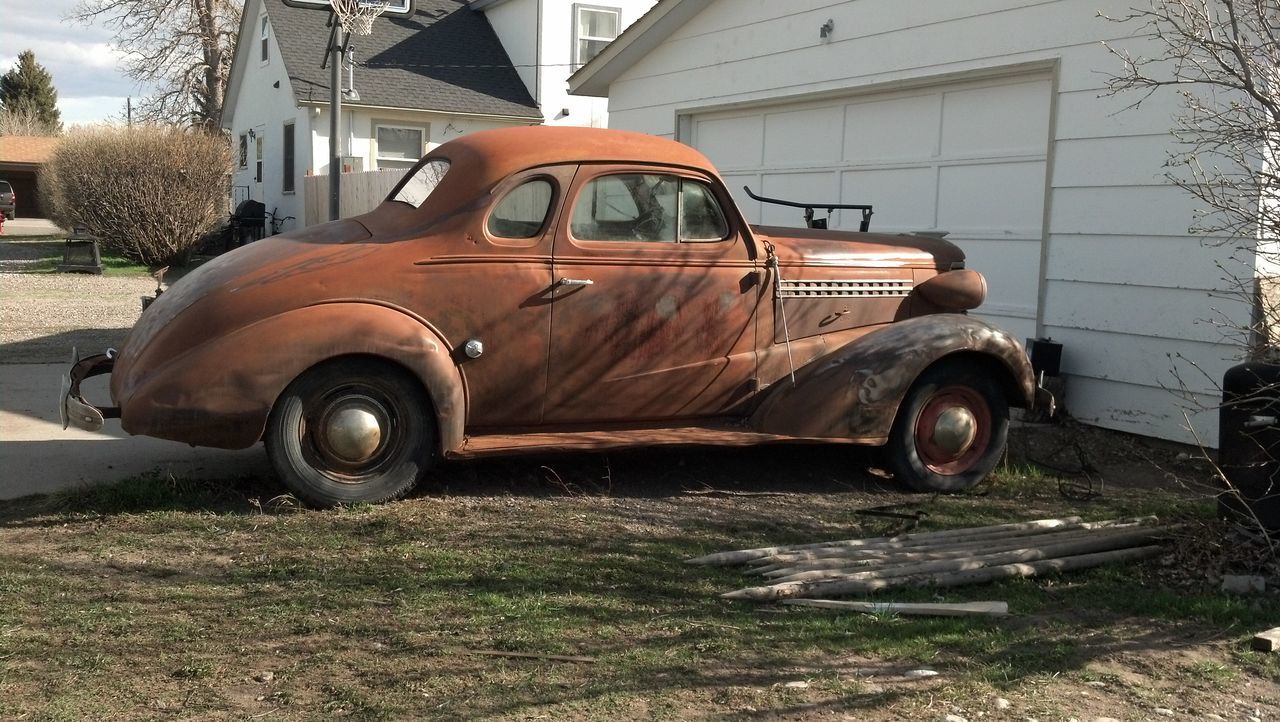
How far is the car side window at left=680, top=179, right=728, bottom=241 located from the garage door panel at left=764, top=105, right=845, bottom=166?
4690mm

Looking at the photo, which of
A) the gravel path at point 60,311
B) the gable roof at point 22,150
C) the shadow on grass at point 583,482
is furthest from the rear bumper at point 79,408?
the gable roof at point 22,150

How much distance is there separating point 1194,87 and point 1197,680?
5004mm

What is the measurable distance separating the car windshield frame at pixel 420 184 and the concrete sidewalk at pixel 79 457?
5.47 ft

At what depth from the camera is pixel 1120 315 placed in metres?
8.27

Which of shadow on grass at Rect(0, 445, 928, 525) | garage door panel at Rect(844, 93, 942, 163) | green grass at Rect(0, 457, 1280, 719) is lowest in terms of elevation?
green grass at Rect(0, 457, 1280, 719)

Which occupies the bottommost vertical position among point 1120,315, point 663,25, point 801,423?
point 801,423

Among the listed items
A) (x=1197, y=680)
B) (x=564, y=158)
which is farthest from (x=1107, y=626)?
(x=564, y=158)

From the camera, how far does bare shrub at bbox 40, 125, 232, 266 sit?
2028 cm

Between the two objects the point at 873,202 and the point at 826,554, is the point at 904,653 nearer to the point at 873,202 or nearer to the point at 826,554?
the point at 826,554

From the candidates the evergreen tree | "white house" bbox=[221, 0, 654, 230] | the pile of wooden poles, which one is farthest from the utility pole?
the evergreen tree

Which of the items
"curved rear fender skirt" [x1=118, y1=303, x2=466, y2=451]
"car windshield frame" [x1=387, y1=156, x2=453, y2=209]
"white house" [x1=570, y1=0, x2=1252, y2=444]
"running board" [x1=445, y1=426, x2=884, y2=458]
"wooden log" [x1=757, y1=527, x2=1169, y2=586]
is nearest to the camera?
"wooden log" [x1=757, y1=527, x2=1169, y2=586]

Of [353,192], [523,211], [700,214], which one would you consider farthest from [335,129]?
[353,192]

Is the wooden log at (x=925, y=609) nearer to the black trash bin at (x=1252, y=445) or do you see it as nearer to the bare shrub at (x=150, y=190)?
the black trash bin at (x=1252, y=445)

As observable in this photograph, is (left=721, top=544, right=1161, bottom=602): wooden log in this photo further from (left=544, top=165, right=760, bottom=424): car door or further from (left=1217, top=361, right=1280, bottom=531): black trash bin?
(left=544, top=165, right=760, bottom=424): car door
